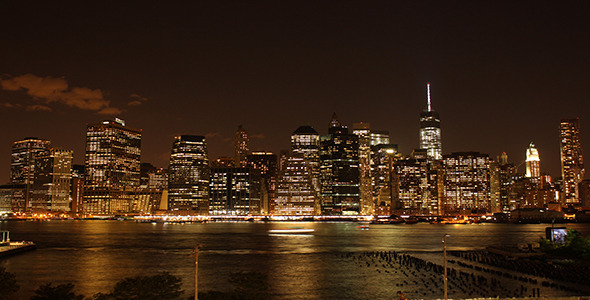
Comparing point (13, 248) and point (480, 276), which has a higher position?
point (13, 248)

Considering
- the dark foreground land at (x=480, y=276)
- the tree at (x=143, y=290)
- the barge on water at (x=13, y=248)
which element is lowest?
the dark foreground land at (x=480, y=276)

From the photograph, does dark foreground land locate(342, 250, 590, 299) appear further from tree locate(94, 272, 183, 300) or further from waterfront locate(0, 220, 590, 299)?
tree locate(94, 272, 183, 300)

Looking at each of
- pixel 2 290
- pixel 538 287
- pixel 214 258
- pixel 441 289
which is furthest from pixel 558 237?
pixel 2 290

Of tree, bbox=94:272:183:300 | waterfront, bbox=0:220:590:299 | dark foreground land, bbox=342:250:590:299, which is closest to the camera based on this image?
tree, bbox=94:272:183:300

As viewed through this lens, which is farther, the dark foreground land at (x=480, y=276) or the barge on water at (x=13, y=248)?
the barge on water at (x=13, y=248)

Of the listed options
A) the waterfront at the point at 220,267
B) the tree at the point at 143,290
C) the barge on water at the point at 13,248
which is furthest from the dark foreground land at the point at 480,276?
the barge on water at the point at 13,248

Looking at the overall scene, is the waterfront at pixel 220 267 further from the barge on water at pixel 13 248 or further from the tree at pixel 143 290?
the tree at pixel 143 290

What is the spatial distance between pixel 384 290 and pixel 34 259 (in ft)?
197

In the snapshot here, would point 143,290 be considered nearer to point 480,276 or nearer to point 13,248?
point 480,276

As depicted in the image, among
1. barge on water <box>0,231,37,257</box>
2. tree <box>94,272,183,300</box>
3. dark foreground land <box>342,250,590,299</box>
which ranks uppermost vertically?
tree <box>94,272,183,300</box>

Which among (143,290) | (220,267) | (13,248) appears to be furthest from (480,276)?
(13,248)

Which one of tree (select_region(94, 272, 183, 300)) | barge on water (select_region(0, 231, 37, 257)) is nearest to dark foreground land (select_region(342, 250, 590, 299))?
tree (select_region(94, 272, 183, 300))

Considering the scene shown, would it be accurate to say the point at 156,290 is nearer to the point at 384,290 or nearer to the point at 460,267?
the point at 384,290

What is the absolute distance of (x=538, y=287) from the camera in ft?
197
